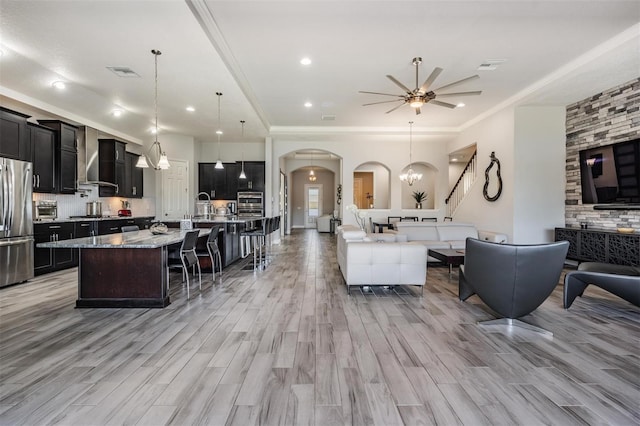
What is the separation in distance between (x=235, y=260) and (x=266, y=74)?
11.7 feet

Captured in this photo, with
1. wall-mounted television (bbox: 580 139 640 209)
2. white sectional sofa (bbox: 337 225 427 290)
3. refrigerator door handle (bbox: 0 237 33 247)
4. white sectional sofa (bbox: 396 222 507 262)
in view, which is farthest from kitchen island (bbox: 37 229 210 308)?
wall-mounted television (bbox: 580 139 640 209)

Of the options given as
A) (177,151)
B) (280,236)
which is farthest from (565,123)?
(177,151)

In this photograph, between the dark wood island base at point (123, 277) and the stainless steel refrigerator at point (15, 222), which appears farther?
the stainless steel refrigerator at point (15, 222)

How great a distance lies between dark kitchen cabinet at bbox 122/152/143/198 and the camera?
7.73 m

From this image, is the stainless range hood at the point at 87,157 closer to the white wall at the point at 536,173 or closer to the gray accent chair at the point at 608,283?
the gray accent chair at the point at 608,283

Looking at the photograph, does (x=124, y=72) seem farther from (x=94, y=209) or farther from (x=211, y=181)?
(x=211, y=181)

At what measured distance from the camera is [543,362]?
2334 millimetres

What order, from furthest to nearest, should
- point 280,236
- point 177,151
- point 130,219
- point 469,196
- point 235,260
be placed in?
point 280,236 < point 177,151 < point 469,196 < point 130,219 < point 235,260

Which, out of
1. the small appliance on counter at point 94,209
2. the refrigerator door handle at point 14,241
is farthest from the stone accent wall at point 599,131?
the small appliance on counter at point 94,209

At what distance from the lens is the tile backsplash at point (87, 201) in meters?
6.32

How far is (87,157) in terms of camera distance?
6547mm

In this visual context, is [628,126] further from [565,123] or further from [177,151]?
[177,151]

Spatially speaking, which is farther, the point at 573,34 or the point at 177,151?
the point at 177,151

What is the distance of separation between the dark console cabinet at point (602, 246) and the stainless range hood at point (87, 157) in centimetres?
951
